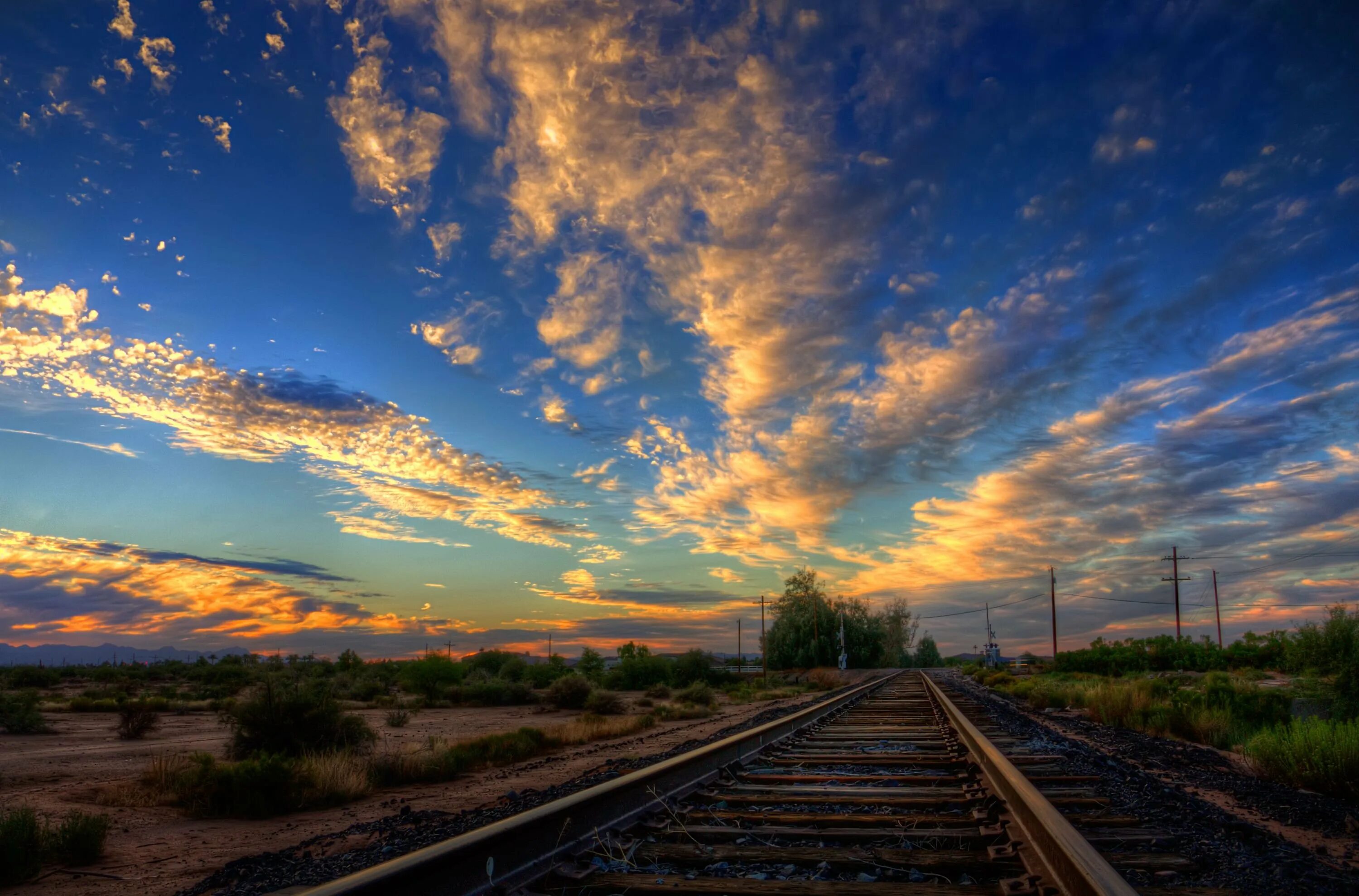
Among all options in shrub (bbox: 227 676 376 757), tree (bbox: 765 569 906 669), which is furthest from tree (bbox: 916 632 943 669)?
shrub (bbox: 227 676 376 757)

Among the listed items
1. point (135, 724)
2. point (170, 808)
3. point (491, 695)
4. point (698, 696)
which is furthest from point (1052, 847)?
point (491, 695)

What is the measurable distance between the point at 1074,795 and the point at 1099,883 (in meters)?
3.59

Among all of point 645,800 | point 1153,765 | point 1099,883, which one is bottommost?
point 1153,765

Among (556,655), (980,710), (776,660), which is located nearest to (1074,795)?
(980,710)

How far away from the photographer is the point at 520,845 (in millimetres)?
3762

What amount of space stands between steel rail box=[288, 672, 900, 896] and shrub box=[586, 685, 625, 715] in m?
22.6

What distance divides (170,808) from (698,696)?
81.6ft

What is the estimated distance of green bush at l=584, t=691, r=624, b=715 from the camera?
27.5 m

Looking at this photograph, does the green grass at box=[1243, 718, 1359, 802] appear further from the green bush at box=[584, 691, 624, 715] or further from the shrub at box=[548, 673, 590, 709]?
the shrub at box=[548, 673, 590, 709]

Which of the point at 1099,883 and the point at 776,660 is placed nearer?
the point at 1099,883

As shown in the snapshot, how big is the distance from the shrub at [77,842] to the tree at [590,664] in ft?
144

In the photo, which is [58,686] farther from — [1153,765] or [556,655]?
[1153,765]

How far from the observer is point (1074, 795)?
19.1ft

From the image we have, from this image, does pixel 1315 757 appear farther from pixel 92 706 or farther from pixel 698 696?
pixel 92 706
